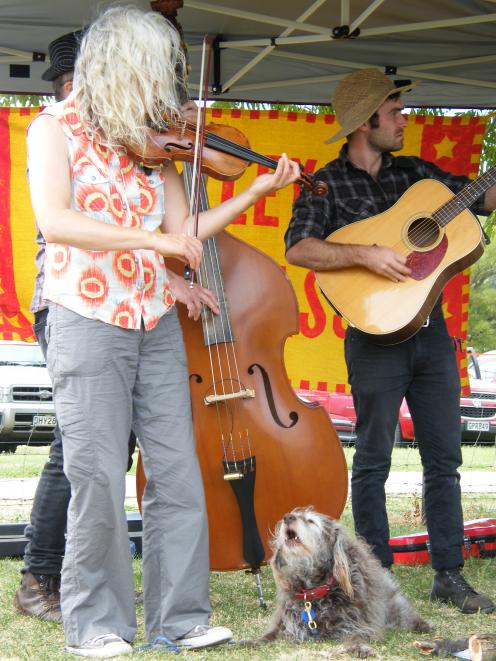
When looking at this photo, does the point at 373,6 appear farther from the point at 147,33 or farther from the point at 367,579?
the point at 367,579

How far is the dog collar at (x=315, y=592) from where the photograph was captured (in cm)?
305

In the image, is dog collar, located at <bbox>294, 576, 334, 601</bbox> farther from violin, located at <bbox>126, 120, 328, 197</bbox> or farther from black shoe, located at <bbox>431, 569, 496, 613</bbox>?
violin, located at <bbox>126, 120, 328, 197</bbox>

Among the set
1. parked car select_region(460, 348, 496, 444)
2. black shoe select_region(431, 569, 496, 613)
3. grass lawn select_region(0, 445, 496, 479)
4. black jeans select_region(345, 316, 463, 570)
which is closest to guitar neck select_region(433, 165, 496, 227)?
black jeans select_region(345, 316, 463, 570)

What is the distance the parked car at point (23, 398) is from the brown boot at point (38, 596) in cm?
537

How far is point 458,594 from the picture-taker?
3723 mm

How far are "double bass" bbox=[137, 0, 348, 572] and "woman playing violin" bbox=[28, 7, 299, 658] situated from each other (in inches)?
24.0

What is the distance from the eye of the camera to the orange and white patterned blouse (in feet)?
8.87

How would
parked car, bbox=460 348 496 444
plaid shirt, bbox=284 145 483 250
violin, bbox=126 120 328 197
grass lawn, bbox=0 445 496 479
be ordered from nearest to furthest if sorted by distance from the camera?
violin, bbox=126 120 328 197
plaid shirt, bbox=284 145 483 250
grass lawn, bbox=0 445 496 479
parked car, bbox=460 348 496 444

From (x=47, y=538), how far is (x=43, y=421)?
541 centimetres

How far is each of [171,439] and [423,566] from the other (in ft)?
7.31

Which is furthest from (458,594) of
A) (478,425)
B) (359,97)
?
(478,425)

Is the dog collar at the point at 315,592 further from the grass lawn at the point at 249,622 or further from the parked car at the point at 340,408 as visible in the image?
the parked car at the point at 340,408

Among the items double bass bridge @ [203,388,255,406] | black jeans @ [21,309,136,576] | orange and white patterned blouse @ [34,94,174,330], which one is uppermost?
orange and white patterned blouse @ [34,94,174,330]

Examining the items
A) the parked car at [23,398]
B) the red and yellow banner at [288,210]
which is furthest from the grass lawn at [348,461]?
the red and yellow banner at [288,210]
